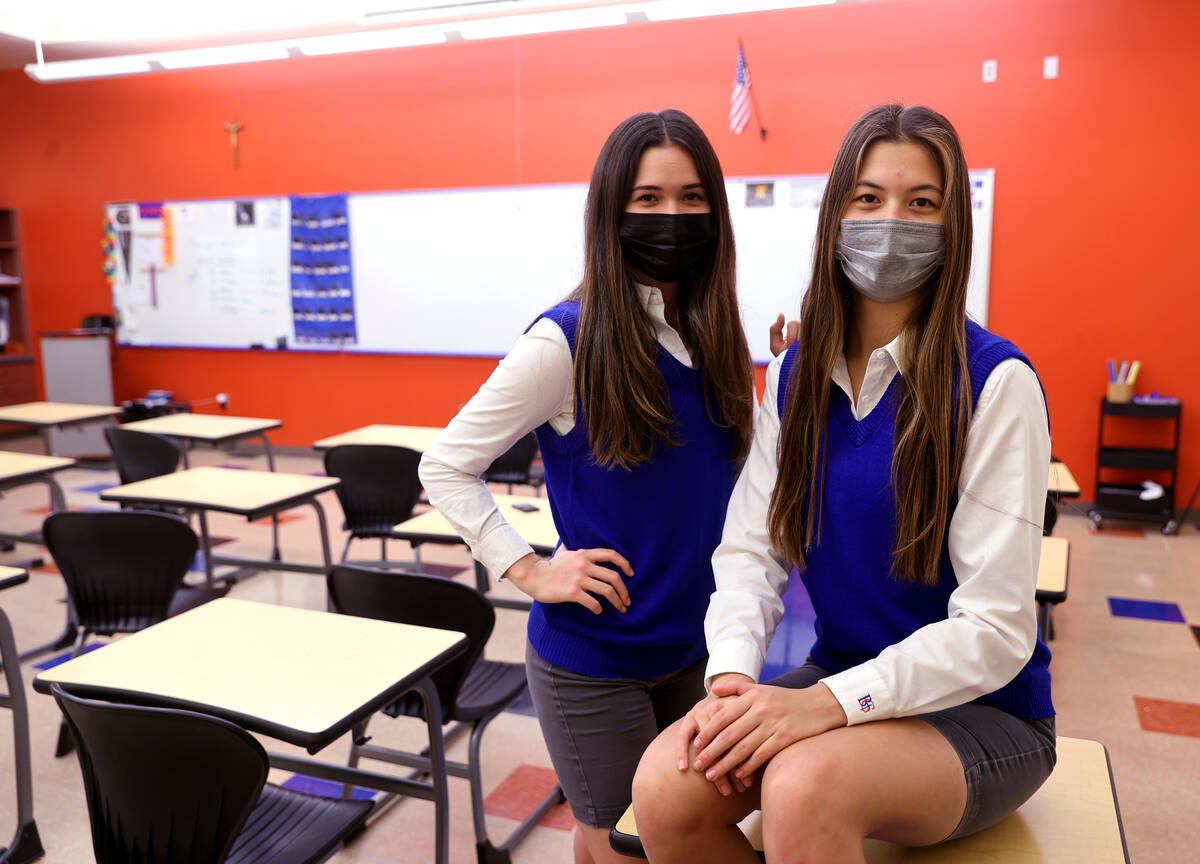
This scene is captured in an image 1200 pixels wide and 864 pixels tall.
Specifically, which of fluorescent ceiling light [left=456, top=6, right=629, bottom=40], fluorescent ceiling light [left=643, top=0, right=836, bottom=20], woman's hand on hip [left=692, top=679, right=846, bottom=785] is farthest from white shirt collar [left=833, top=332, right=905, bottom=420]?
fluorescent ceiling light [left=456, top=6, right=629, bottom=40]

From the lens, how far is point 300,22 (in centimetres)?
615

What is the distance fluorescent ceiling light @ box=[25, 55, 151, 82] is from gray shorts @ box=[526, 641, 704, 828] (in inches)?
235

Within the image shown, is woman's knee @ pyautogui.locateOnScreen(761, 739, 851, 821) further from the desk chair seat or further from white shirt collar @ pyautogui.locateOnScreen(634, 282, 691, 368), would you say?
the desk chair seat

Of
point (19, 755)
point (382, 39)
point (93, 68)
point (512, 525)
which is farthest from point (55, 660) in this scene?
point (93, 68)

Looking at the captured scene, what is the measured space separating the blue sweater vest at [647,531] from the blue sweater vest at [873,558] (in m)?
0.22

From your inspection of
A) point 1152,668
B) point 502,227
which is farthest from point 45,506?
point 1152,668

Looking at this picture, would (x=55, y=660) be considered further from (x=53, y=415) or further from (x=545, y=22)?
(x=545, y=22)

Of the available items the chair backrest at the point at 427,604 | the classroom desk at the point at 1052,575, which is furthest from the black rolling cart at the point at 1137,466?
the chair backrest at the point at 427,604

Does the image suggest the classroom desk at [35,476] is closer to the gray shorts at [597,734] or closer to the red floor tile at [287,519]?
the red floor tile at [287,519]

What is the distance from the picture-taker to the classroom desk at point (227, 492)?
327cm

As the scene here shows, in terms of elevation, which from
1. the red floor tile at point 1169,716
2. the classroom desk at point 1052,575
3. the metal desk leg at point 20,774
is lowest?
the red floor tile at point 1169,716

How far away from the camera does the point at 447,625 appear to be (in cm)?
219

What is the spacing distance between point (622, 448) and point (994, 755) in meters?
0.62

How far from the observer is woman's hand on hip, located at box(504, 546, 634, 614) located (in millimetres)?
1333
